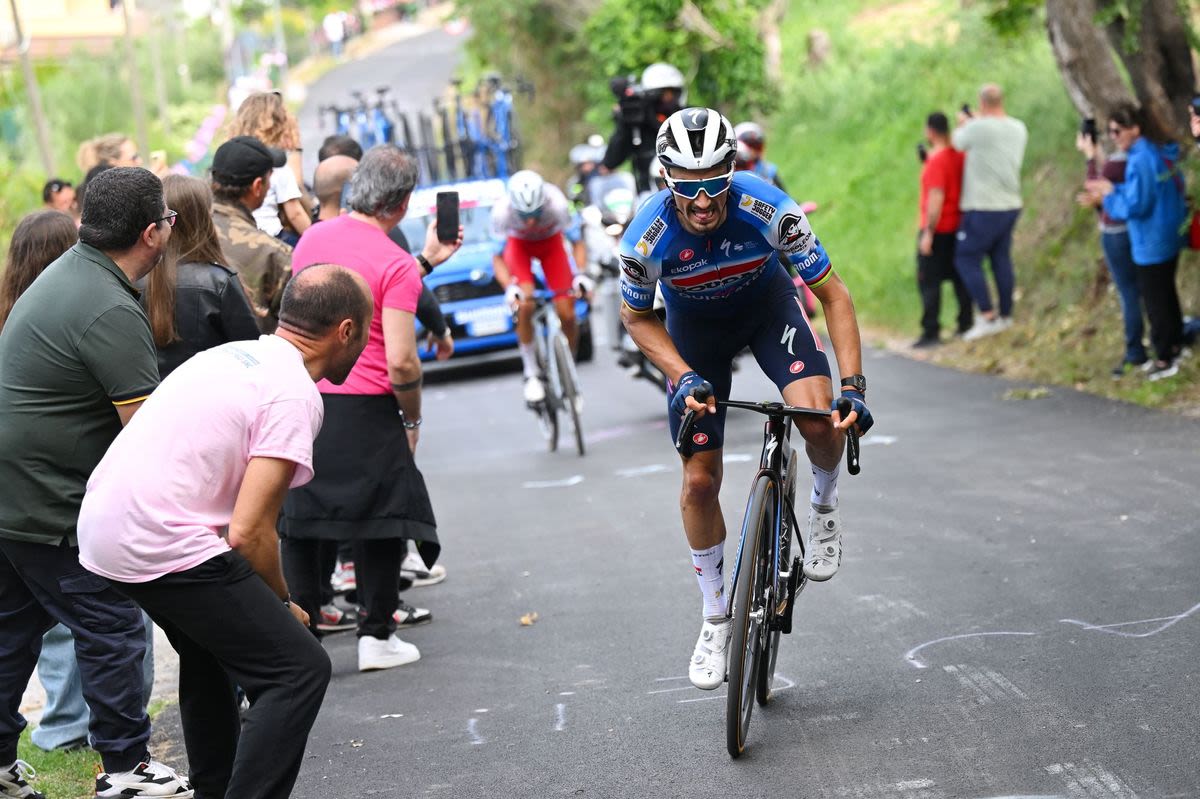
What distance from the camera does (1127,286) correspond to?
1237 cm

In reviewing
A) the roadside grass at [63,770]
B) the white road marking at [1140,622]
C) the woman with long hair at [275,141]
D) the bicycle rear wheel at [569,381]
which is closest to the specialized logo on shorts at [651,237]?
the white road marking at [1140,622]

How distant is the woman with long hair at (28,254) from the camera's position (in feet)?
18.9

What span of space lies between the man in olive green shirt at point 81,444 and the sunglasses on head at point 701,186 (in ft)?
5.78

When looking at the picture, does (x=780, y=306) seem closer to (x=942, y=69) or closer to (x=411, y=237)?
(x=411, y=237)

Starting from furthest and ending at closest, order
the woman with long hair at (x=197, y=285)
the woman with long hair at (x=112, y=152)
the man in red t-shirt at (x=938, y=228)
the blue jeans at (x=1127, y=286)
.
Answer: the man in red t-shirt at (x=938, y=228)
the blue jeans at (x=1127, y=286)
the woman with long hair at (x=112, y=152)
the woman with long hair at (x=197, y=285)

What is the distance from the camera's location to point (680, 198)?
5.61 metres

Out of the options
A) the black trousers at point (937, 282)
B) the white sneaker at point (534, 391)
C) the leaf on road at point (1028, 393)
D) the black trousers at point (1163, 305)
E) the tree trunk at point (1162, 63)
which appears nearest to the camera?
the black trousers at point (1163, 305)

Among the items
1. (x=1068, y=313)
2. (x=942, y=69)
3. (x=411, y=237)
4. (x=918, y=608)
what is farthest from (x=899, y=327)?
(x=918, y=608)

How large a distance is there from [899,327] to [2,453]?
14.3 m

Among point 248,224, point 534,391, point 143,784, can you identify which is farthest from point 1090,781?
point 534,391

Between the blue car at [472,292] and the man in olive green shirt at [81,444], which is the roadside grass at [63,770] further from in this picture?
the blue car at [472,292]

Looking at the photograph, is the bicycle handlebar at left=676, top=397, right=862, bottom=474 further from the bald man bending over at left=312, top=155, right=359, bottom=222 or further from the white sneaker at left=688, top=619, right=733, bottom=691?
the bald man bending over at left=312, top=155, right=359, bottom=222

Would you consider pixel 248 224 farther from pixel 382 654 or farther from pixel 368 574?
pixel 382 654

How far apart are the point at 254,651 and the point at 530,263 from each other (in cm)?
846
